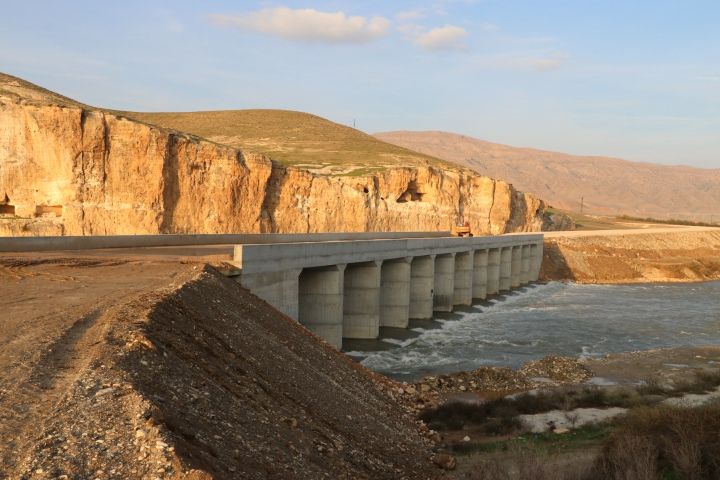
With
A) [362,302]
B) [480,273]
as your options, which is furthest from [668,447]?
[480,273]

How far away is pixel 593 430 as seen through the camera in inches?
562

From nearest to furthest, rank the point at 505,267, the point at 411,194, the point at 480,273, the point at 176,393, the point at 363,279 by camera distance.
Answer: the point at 176,393, the point at 363,279, the point at 480,273, the point at 505,267, the point at 411,194

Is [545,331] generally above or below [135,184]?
below

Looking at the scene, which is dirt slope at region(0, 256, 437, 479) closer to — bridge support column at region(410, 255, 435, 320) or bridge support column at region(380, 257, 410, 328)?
bridge support column at region(380, 257, 410, 328)

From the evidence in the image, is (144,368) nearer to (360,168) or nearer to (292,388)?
(292,388)

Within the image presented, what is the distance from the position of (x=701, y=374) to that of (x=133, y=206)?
3021 centimetres

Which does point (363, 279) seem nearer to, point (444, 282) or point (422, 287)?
point (422, 287)

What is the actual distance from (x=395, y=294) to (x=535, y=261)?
33.6 meters

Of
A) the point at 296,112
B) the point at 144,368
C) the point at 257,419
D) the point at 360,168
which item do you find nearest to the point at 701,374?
the point at 257,419

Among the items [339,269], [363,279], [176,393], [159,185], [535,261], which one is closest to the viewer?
[176,393]

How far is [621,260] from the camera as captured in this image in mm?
67625

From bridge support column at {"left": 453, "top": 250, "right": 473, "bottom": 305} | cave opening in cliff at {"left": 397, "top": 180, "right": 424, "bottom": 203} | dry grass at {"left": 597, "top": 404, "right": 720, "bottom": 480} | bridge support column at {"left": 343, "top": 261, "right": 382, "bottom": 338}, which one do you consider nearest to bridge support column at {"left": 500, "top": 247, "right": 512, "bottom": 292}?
cave opening in cliff at {"left": 397, "top": 180, "right": 424, "bottom": 203}

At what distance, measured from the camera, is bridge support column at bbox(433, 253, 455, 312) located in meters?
40.6

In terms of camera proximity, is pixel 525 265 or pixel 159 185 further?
pixel 525 265
